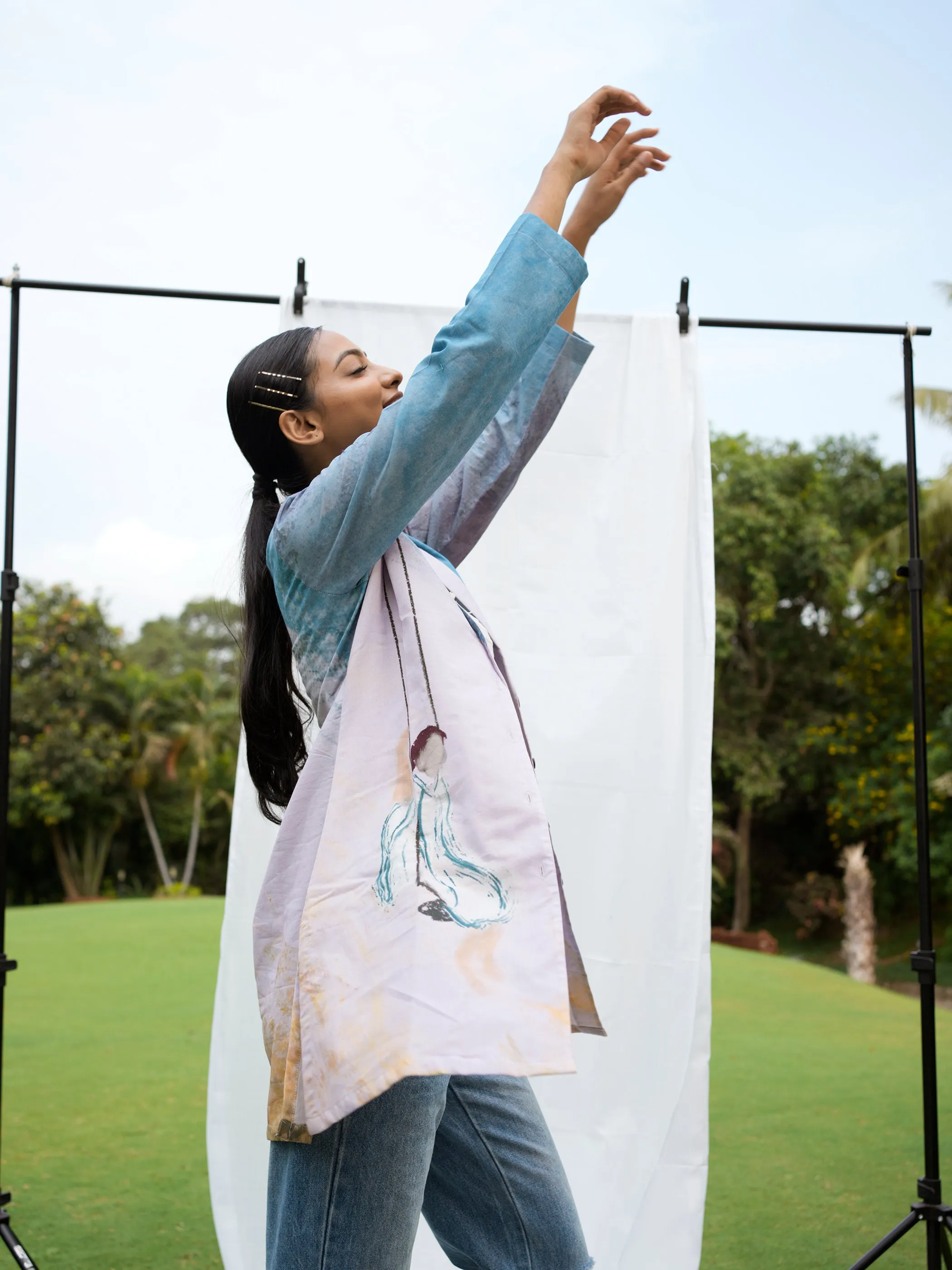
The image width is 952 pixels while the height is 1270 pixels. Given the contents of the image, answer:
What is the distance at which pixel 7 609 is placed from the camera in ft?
5.81

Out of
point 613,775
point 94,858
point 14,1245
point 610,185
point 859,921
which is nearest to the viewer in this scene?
point 610,185

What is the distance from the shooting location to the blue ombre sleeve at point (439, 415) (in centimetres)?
76

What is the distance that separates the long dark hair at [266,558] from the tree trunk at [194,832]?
49.1ft

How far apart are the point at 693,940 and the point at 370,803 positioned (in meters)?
1.13

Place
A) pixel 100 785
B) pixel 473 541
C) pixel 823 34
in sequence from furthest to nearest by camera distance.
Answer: pixel 100 785 < pixel 823 34 < pixel 473 541

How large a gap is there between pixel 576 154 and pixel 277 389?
34cm

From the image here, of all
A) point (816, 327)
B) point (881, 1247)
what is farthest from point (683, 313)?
point (881, 1247)

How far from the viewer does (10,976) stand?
4918mm

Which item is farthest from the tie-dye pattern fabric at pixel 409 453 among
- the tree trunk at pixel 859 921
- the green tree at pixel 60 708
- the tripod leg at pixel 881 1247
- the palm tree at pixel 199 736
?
the palm tree at pixel 199 736

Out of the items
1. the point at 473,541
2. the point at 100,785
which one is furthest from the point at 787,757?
the point at 473,541

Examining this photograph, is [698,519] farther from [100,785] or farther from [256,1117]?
[100,785]

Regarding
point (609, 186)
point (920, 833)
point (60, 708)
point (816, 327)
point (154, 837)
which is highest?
point (816, 327)

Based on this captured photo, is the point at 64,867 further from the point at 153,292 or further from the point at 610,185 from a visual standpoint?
the point at 610,185

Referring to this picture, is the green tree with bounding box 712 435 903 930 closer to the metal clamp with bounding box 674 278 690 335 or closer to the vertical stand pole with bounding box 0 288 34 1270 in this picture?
the metal clamp with bounding box 674 278 690 335
